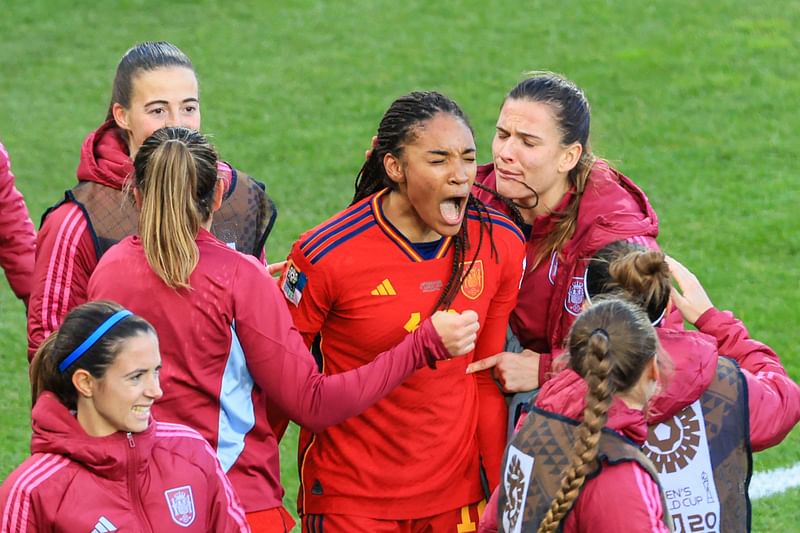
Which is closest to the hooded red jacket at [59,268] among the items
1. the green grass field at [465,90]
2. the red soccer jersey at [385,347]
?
the red soccer jersey at [385,347]

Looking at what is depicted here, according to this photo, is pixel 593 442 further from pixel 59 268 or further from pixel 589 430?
pixel 59 268

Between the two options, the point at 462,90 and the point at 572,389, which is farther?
the point at 462,90

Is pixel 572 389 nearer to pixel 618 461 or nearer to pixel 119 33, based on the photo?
pixel 618 461

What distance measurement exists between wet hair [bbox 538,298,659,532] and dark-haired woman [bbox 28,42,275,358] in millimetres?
1358

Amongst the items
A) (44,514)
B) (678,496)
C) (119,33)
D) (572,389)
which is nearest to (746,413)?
(678,496)

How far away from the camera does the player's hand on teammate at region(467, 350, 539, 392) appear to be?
4.27 metres

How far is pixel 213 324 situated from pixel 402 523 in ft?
3.09

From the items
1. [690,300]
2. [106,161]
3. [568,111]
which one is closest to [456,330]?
[690,300]

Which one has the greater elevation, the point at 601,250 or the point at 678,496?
the point at 601,250

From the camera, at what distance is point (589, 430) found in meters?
3.31

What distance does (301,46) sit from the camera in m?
12.2

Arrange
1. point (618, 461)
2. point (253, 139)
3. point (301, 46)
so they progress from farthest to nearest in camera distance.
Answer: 1. point (301, 46)
2. point (253, 139)
3. point (618, 461)

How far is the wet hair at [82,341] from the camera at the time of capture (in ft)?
11.5

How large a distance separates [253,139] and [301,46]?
1.95 m
